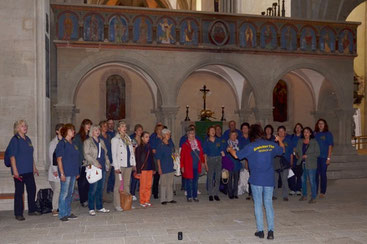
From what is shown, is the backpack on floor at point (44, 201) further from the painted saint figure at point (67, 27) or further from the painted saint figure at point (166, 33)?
the painted saint figure at point (166, 33)

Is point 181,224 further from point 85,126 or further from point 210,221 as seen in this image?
point 85,126

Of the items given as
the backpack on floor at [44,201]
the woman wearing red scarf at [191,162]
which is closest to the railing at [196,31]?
the woman wearing red scarf at [191,162]

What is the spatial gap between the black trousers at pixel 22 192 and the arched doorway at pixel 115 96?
10.3 m

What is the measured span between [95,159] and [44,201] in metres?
1.43

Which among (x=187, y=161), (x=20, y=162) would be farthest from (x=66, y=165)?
(x=187, y=161)

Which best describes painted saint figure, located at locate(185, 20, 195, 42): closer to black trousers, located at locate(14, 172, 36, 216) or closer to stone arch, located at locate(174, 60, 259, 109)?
stone arch, located at locate(174, 60, 259, 109)

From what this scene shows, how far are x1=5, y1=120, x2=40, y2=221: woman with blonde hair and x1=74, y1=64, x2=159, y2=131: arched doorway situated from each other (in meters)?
10.4

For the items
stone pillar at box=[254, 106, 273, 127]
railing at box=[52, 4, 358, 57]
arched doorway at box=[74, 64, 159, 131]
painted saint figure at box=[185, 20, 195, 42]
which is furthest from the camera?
arched doorway at box=[74, 64, 159, 131]

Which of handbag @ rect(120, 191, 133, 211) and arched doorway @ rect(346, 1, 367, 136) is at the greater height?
arched doorway @ rect(346, 1, 367, 136)

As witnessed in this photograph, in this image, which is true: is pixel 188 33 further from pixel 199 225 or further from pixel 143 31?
pixel 199 225

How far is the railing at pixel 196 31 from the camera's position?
1325 cm

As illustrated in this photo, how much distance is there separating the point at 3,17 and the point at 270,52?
9.35 meters

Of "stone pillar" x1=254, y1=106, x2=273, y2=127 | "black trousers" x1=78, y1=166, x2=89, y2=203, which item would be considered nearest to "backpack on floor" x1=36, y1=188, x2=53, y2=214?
"black trousers" x1=78, y1=166, x2=89, y2=203

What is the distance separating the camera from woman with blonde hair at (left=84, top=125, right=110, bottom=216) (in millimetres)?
7675
